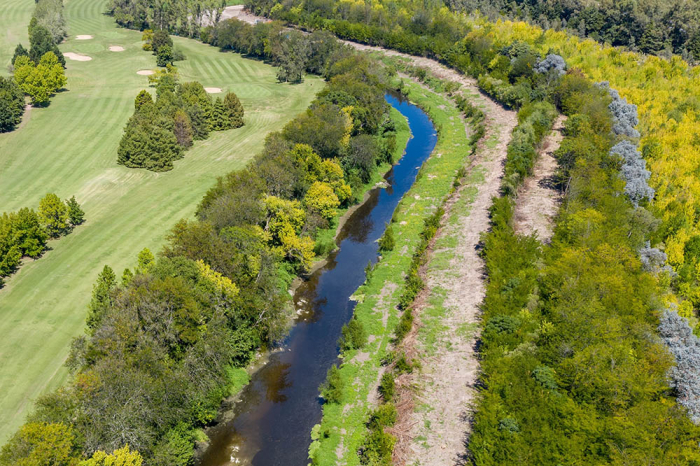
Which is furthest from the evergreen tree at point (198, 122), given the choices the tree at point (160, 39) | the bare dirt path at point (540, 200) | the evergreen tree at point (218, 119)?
the bare dirt path at point (540, 200)

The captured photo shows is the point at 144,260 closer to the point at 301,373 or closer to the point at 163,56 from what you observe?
the point at 301,373

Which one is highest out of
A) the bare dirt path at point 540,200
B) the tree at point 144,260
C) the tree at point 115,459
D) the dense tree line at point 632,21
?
the dense tree line at point 632,21

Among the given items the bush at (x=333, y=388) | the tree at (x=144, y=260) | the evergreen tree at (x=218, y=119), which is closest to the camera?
the bush at (x=333, y=388)

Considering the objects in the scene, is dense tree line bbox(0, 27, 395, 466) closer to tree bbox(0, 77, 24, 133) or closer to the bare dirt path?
the bare dirt path

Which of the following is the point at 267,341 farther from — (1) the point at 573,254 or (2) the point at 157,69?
(2) the point at 157,69

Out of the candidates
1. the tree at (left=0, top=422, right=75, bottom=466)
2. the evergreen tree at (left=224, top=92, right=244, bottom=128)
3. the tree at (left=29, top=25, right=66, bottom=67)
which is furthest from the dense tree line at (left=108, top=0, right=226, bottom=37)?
the tree at (left=0, top=422, right=75, bottom=466)

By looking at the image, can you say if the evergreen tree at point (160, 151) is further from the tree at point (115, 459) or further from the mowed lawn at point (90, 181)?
the tree at point (115, 459)
